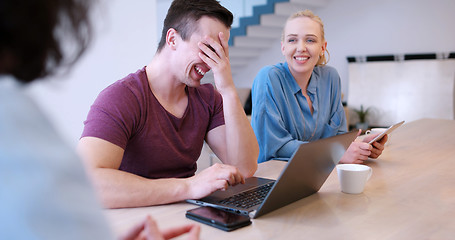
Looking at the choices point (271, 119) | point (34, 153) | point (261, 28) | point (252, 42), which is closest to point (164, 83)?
point (271, 119)

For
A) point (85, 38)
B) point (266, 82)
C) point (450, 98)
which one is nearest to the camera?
point (85, 38)

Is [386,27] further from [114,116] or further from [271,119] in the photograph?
[114,116]

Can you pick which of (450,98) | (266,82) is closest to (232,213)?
(266,82)

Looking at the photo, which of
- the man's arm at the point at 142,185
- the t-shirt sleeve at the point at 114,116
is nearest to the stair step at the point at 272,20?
the t-shirt sleeve at the point at 114,116

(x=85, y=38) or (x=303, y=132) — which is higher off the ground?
(x=85, y=38)

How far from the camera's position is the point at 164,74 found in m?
1.46

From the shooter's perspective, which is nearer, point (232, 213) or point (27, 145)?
point (27, 145)

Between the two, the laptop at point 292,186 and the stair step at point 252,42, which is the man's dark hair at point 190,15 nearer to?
the laptop at point 292,186

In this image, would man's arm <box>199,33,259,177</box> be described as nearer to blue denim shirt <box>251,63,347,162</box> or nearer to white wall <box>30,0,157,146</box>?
blue denim shirt <box>251,63,347,162</box>

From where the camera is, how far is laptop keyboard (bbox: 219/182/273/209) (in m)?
1.07

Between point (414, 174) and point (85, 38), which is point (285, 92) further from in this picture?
point (85, 38)

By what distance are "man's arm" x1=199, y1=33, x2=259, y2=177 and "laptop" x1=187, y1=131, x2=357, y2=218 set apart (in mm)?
251

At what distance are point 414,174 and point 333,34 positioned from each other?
5781 millimetres

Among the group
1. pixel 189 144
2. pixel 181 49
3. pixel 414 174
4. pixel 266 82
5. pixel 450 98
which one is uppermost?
pixel 181 49
